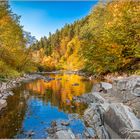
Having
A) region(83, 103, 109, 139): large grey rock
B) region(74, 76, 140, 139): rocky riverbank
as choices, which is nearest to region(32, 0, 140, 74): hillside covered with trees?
region(74, 76, 140, 139): rocky riverbank

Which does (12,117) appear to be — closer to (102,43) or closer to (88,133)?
(88,133)

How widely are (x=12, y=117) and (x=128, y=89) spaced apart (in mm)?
6236

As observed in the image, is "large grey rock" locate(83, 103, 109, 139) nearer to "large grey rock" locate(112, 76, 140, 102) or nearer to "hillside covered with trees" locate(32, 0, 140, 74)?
"large grey rock" locate(112, 76, 140, 102)

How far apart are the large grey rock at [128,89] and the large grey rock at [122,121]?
241 centimetres

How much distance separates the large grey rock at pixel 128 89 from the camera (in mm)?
11946

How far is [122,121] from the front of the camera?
8484mm

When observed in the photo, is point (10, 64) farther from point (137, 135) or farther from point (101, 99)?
point (137, 135)

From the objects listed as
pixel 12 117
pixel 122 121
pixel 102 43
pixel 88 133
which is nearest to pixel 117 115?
pixel 122 121

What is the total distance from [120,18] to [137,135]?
68.9ft

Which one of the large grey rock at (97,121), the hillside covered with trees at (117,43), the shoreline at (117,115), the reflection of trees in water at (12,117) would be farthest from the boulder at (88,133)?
the hillside covered with trees at (117,43)

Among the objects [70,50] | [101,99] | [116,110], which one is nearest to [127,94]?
[101,99]

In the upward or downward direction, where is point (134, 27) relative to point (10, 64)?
upward

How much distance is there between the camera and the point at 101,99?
15.0 metres

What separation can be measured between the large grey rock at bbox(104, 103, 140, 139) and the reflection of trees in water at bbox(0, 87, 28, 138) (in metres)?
3.99
